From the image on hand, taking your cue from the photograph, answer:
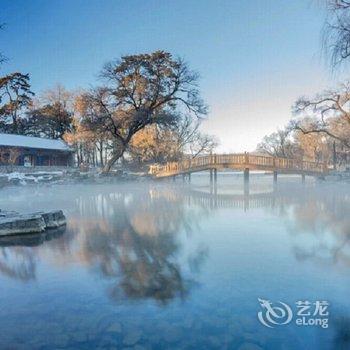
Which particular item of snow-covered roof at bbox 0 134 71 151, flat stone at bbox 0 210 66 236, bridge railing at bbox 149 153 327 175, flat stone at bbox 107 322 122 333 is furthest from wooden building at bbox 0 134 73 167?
flat stone at bbox 107 322 122 333

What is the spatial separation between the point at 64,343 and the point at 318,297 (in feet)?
9.80

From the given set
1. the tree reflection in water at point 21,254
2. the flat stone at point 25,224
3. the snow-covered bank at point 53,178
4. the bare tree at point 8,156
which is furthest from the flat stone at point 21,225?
the bare tree at point 8,156

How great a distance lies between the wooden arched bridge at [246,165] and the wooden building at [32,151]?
14104 millimetres

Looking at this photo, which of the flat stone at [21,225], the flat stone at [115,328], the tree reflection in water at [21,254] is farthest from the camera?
the flat stone at [21,225]

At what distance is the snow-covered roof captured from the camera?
33125 millimetres

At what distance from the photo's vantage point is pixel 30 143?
117 ft

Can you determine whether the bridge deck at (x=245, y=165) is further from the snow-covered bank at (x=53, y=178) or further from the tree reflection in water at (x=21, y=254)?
the tree reflection in water at (x=21, y=254)

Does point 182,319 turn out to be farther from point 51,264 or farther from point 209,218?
point 209,218

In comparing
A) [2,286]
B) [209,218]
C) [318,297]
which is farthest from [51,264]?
[209,218]

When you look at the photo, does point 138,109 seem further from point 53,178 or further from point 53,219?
point 53,219

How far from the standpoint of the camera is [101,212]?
1230 cm

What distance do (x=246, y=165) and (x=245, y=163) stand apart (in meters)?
0.20

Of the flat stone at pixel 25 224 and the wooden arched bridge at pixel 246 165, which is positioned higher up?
the wooden arched bridge at pixel 246 165

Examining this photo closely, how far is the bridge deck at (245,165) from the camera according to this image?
26.7 meters
